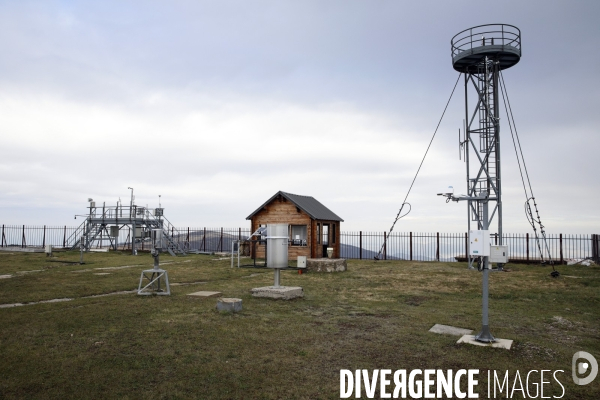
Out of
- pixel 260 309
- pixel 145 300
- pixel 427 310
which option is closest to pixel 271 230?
pixel 260 309

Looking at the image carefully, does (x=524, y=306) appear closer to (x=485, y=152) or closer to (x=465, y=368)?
(x=465, y=368)

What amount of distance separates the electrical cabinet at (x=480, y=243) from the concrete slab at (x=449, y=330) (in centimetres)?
194

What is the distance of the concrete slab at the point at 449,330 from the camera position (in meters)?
8.91

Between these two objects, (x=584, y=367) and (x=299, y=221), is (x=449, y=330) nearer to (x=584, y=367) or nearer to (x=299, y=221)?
(x=584, y=367)

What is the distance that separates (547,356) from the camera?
7.43 metres

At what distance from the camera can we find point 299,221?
28.2 metres

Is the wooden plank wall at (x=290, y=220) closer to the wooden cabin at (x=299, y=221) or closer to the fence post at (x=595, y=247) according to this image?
the wooden cabin at (x=299, y=221)

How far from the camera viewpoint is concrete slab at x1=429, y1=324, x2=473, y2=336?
891cm

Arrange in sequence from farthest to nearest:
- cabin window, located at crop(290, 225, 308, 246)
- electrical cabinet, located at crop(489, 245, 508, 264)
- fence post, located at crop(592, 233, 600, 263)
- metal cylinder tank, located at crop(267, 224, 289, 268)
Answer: cabin window, located at crop(290, 225, 308, 246) → fence post, located at crop(592, 233, 600, 263) → electrical cabinet, located at crop(489, 245, 508, 264) → metal cylinder tank, located at crop(267, 224, 289, 268)

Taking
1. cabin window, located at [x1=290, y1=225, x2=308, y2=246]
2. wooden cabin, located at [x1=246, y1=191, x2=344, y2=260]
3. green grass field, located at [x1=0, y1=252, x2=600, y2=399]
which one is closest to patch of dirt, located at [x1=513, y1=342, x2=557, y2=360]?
green grass field, located at [x1=0, y1=252, x2=600, y2=399]

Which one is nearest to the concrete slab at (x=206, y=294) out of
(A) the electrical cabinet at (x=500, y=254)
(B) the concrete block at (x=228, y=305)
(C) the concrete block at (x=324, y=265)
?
(B) the concrete block at (x=228, y=305)

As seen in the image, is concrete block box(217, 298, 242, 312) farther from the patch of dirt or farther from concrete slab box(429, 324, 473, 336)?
the patch of dirt

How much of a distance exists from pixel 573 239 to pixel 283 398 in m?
27.3

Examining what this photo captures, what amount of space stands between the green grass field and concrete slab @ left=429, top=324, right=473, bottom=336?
0.99 feet
